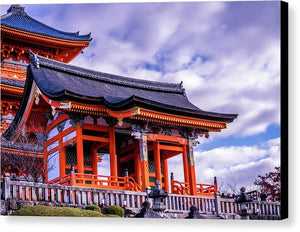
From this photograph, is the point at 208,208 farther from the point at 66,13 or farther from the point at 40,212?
the point at 66,13

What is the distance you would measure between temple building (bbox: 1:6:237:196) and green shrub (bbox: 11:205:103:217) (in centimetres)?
123

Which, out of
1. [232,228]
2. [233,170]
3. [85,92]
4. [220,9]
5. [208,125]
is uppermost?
[220,9]

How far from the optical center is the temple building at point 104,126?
11.4 m

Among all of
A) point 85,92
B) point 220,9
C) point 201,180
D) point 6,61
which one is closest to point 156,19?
point 220,9

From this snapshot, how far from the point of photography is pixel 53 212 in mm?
9391

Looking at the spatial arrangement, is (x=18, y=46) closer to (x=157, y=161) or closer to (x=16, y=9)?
(x=16, y=9)

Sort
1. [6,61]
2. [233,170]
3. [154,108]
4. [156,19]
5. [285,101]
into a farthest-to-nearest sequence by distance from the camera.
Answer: [6,61]
[154,108]
[156,19]
[233,170]
[285,101]

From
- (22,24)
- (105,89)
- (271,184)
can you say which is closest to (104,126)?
(105,89)

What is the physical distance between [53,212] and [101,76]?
4993 mm

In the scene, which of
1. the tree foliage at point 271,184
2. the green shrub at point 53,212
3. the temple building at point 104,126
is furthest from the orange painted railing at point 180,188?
the green shrub at point 53,212

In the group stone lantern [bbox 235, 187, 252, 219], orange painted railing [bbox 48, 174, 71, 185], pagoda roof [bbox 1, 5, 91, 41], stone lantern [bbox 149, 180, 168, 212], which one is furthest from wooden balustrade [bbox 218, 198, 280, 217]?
pagoda roof [bbox 1, 5, 91, 41]

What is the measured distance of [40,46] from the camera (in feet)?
55.0

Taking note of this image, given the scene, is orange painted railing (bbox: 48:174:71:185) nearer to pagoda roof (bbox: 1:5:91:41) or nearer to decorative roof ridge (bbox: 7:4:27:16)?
pagoda roof (bbox: 1:5:91:41)

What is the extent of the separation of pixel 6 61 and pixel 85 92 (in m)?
4.57
